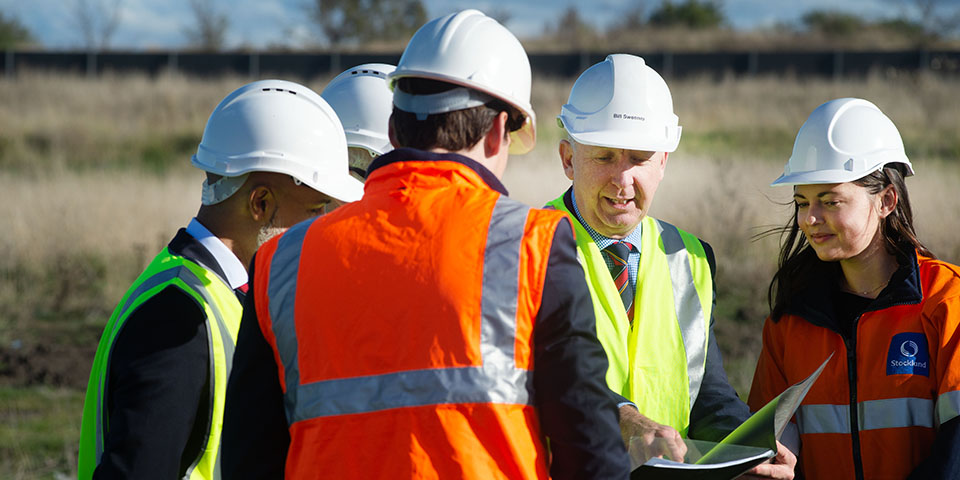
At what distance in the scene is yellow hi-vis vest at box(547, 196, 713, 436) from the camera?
291cm

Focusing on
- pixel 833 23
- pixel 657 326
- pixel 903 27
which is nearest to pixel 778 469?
pixel 657 326

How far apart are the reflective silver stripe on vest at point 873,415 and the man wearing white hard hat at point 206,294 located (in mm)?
1635

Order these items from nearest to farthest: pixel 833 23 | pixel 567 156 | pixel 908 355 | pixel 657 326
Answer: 1. pixel 908 355
2. pixel 657 326
3. pixel 567 156
4. pixel 833 23

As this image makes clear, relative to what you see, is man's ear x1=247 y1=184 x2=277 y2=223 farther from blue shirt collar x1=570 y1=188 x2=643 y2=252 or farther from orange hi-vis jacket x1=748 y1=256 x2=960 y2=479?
orange hi-vis jacket x1=748 y1=256 x2=960 y2=479

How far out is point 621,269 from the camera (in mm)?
3189

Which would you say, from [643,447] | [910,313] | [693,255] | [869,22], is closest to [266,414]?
[643,447]

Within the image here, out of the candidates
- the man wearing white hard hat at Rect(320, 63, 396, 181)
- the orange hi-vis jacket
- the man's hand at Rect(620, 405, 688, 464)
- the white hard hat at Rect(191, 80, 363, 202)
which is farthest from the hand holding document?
the man wearing white hard hat at Rect(320, 63, 396, 181)

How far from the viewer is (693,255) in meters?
3.25

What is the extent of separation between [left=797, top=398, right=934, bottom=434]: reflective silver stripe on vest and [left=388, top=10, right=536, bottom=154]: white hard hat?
1.48 meters

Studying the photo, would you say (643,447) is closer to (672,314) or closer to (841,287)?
(672,314)

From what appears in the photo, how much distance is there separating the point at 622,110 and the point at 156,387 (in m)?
1.78

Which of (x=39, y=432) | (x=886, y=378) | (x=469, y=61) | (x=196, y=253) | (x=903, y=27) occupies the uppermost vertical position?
(x=903, y=27)

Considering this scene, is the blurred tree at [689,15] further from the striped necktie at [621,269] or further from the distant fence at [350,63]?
the striped necktie at [621,269]

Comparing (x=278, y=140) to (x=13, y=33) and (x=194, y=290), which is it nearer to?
(x=194, y=290)
